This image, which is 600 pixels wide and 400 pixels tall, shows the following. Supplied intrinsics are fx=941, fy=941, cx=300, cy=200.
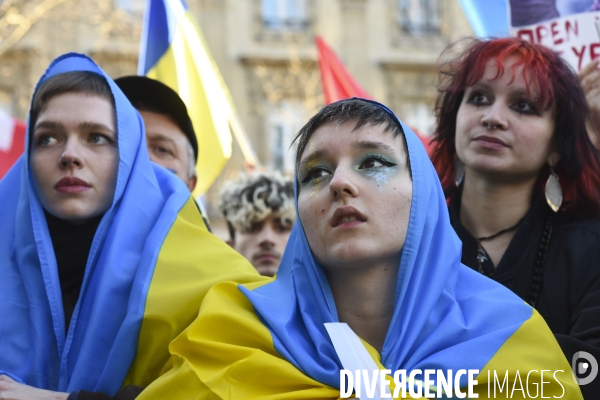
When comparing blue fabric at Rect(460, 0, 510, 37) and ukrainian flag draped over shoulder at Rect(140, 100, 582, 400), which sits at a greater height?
blue fabric at Rect(460, 0, 510, 37)

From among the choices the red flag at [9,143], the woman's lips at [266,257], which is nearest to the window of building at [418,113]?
the red flag at [9,143]

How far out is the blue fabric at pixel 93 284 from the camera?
301 centimetres

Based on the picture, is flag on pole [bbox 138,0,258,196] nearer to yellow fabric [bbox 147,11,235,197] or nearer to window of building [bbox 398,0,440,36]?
yellow fabric [bbox 147,11,235,197]

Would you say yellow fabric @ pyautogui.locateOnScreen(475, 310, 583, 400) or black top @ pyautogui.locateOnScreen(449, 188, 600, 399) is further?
black top @ pyautogui.locateOnScreen(449, 188, 600, 399)

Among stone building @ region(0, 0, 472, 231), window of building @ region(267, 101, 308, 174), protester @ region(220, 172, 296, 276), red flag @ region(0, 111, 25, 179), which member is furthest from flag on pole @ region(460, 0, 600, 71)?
window of building @ region(267, 101, 308, 174)

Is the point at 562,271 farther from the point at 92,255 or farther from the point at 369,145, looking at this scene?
the point at 92,255

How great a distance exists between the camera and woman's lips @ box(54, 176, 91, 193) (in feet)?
10.6

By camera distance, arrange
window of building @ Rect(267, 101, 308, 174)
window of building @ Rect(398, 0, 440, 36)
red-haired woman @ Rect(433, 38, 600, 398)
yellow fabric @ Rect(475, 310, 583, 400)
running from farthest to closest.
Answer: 1. window of building @ Rect(398, 0, 440, 36)
2. window of building @ Rect(267, 101, 308, 174)
3. red-haired woman @ Rect(433, 38, 600, 398)
4. yellow fabric @ Rect(475, 310, 583, 400)

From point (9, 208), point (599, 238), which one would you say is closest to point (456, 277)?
point (599, 238)

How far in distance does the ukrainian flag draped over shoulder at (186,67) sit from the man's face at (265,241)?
61 cm

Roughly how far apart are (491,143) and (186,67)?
267 cm

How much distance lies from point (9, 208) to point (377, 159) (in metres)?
1.48

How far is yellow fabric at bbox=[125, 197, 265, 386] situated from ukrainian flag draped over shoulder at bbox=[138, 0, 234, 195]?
2167 mm

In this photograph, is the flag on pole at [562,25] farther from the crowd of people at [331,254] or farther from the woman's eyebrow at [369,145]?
the woman's eyebrow at [369,145]
